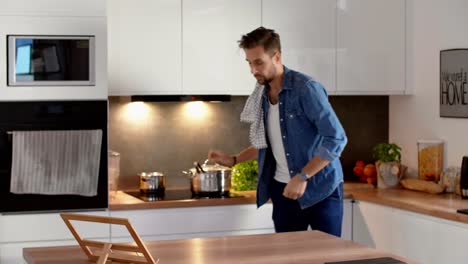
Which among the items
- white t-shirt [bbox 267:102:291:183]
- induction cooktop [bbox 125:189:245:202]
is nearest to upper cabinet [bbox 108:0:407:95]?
induction cooktop [bbox 125:189:245:202]

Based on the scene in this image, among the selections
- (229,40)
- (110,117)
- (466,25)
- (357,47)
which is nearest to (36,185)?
(110,117)

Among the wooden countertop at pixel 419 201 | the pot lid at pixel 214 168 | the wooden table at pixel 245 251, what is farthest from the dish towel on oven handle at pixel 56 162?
the wooden countertop at pixel 419 201

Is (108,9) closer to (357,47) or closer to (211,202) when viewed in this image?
(211,202)

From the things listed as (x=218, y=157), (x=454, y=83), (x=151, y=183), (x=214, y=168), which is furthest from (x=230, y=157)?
(x=454, y=83)

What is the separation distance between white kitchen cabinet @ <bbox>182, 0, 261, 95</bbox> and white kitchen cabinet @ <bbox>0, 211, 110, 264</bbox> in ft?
3.15

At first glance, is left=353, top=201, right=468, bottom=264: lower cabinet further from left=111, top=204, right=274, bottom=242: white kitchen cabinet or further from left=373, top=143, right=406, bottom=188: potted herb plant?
left=111, top=204, right=274, bottom=242: white kitchen cabinet

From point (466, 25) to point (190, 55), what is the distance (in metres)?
1.55

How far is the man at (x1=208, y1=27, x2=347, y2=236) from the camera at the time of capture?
3.82 m

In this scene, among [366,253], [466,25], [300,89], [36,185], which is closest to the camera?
[366,253]

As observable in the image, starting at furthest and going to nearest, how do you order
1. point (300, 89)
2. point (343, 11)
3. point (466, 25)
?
point (343, 11) < point (466, 25) < point (300, 89)

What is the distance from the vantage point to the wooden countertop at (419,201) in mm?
4125

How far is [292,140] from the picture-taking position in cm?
400

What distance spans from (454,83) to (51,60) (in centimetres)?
224

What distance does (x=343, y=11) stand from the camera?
510 cm
